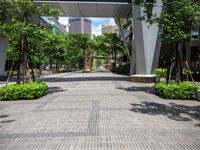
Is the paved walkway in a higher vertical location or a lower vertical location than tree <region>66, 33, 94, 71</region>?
lower

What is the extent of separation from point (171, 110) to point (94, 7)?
19501mm

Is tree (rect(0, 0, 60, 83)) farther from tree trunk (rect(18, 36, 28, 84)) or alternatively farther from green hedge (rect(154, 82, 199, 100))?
green hedge (rect(154, 82, 199, 100))

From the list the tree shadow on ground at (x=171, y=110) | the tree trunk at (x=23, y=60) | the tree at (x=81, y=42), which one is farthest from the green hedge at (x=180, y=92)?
the tree at (x=81, y=42)

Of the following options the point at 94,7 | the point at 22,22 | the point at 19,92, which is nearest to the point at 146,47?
the point at 94,7

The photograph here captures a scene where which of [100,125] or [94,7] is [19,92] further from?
[94,7]

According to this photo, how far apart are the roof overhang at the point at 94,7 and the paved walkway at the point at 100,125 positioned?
15.6m

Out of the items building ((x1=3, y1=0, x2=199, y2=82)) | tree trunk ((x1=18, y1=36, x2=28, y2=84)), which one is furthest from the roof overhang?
tree trunk ((x1=18, y1=36, x2=28, y2=84))

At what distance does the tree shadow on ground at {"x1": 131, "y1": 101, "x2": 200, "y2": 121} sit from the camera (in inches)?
439

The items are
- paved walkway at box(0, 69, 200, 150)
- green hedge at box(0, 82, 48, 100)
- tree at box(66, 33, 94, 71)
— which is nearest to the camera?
paved walkway at box(0, 69, 200, 150)

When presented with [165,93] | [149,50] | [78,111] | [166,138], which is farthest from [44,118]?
[149,50]

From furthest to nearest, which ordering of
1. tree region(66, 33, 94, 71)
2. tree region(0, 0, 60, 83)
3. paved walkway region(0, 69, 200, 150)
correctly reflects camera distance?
tree region(66, 33, 94, 71) < tree region(0, 0, 60, 83) < paved walkway region(0, 69, 200, 150)

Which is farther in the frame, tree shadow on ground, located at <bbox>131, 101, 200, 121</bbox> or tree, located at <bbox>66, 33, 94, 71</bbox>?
tree, located at <bbox>66, 33, 94, 71</bbox>

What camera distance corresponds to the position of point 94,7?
98.8 ft

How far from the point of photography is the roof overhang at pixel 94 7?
2845 centimetres
